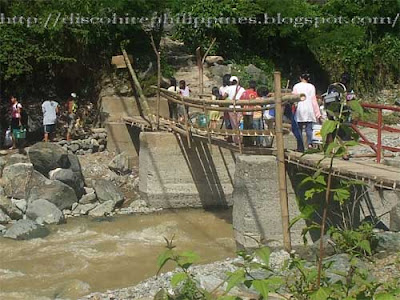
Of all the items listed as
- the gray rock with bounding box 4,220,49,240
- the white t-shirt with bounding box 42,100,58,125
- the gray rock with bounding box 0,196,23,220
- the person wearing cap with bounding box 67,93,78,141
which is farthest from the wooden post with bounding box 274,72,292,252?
the person wearing cap with bounding box 67,93,78,141

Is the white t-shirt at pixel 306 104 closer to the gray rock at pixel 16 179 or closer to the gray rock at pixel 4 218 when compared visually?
the gray rock at pixel 4 218

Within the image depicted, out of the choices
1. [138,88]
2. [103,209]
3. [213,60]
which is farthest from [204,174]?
[213,60]

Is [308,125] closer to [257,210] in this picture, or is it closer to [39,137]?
[257,210]

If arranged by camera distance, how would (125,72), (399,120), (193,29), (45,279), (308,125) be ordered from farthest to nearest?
A: (193,29)
(399,120)
(125,72)
(308,125)
(45,279)

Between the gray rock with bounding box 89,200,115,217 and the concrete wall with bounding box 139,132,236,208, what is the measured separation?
746 millimetres

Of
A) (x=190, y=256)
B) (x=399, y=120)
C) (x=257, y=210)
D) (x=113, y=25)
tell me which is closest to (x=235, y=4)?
(x=113, y=25)

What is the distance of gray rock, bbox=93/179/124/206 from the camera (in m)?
12.4

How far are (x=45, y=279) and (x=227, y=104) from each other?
360cm

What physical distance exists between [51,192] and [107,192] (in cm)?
112

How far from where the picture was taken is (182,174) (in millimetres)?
12461

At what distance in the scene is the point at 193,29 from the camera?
18.2 metres

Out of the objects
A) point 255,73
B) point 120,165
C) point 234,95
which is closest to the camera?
point 234,95

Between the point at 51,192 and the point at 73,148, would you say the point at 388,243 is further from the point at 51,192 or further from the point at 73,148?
the point at 73,148

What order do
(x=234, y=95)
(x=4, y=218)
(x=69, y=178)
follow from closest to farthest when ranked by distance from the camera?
1. (x=234, y=95)
2. (x=4, y=218)
3. (x=69, y=178)
